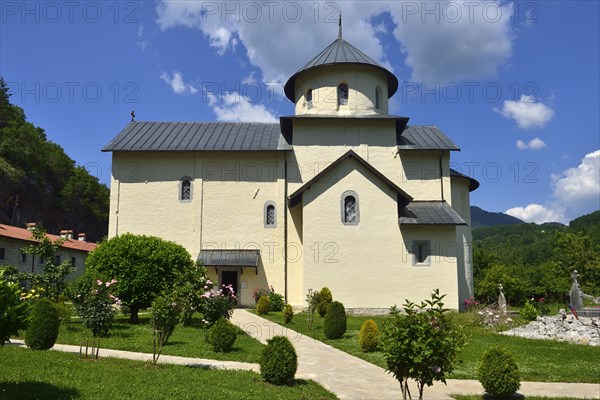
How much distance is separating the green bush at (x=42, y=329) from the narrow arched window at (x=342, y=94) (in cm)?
1839

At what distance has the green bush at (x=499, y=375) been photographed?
786cm

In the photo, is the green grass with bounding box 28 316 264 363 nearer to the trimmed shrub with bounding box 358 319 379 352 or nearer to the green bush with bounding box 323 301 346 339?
the green bush with bounding box 323 301 346 339

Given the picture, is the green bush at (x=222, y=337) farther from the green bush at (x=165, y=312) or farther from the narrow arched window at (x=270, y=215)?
the narrow arched window at (x=270, y=215)

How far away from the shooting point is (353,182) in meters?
21.9

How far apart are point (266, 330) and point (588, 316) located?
13111 mm

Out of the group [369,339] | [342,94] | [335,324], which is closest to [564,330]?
[369,339]

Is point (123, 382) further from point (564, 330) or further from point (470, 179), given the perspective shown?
point (470, 179)

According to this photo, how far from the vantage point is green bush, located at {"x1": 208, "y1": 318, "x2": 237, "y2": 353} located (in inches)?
452

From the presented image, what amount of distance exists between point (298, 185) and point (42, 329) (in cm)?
1538

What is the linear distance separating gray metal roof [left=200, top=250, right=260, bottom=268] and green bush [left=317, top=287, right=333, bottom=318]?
4272 mm

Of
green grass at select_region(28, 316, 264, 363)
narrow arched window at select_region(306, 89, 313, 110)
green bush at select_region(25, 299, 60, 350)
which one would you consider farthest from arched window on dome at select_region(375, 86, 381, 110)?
green bush at select_region(25, 299, 60, 350)

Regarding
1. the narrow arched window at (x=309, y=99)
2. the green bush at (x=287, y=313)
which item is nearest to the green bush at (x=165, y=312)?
the green bush at (x=287, y=313)

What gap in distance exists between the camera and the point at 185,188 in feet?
80.7

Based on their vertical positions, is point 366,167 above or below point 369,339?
above
